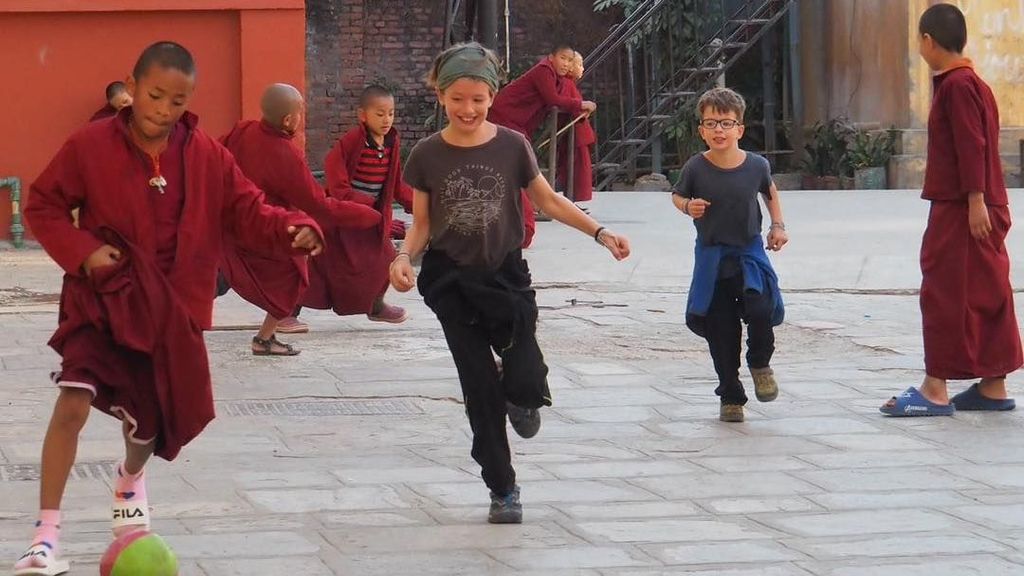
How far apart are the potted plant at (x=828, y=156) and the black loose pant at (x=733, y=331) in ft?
45.4

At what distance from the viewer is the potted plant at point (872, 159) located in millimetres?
20328

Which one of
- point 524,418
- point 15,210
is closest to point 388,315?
point 524,418

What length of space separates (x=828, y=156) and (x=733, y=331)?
14.4 m

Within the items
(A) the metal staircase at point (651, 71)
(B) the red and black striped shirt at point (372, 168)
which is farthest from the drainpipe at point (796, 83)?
(B) the red and black striped shirt at point (372, 168)

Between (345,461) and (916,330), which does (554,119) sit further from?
(345,461)

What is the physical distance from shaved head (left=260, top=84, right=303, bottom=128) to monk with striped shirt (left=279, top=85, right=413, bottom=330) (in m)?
0.52

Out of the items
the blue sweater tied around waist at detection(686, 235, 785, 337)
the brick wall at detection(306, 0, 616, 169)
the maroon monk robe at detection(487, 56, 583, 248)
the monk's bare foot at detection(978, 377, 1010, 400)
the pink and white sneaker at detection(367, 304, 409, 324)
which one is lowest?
the monk's bare foot at detection(978, 377, 1010, 400)

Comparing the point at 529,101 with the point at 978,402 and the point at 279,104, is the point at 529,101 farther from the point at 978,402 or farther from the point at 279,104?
the point at 978,402

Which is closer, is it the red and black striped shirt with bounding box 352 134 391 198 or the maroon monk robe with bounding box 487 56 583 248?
the red and black striped shirt with bounding box 352 134 391 198

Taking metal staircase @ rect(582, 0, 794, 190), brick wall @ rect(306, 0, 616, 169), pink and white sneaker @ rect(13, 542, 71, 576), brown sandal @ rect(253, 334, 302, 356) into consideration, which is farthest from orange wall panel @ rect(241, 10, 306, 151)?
pink and white sneaker @ rect(13, 542, 71, 576)

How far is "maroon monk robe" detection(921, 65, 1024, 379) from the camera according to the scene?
714 centimetres

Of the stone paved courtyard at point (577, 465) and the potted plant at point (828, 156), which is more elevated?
the potted plant at point (828, 156)

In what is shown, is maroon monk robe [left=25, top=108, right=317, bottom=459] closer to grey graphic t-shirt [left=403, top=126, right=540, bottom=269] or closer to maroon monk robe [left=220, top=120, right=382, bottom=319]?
grey graphic t-shirt [left=403, top=126, right=540, bottom=269]

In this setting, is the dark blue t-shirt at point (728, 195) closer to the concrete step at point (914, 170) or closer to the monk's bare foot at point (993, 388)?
the monk's bare foot at point (993, 388)
